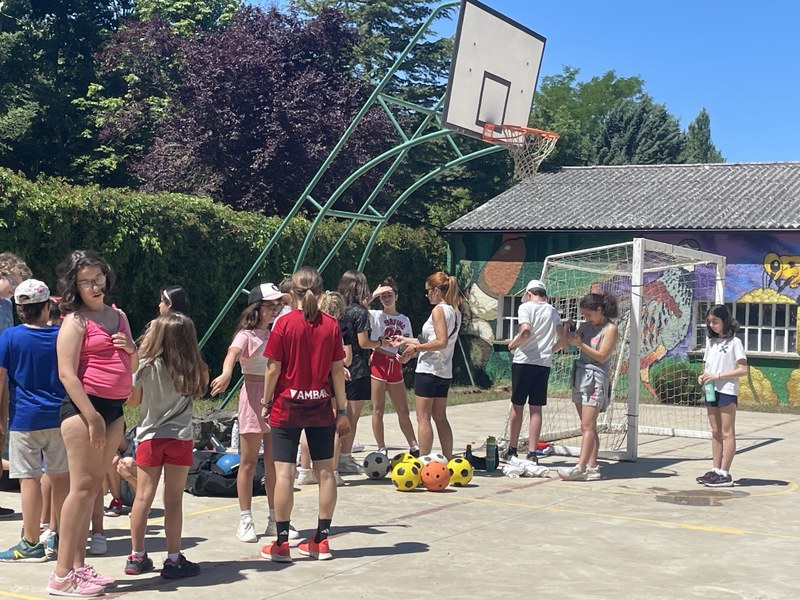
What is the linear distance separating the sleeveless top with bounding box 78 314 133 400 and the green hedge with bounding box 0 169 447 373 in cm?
786

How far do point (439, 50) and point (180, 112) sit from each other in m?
10.0

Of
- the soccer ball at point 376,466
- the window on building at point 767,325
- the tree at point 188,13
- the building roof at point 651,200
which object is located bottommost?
the soccer ball at point 376,466

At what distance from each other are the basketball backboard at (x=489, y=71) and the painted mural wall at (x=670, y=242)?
829 cm

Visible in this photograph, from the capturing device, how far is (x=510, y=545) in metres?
7.62

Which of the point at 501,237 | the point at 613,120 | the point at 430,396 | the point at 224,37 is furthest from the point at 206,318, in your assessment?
the point at 613,120

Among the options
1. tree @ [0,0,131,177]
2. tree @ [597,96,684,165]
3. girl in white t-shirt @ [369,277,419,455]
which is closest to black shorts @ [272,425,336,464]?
girl in white t-shirt @ [369,277,419,455]

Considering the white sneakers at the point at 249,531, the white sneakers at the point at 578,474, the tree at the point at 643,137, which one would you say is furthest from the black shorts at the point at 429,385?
the tree at the point at 643,137

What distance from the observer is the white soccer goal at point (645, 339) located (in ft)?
43.7

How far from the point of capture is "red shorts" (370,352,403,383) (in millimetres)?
10664

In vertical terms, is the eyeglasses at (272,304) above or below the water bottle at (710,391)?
above

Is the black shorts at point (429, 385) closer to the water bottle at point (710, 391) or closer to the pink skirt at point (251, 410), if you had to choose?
the water bottle at point (710, 391)

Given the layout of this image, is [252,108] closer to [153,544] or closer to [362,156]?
[362,156]

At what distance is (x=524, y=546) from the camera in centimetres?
760

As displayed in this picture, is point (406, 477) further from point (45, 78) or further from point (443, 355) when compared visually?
point (45, 78)
